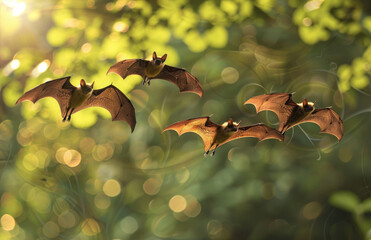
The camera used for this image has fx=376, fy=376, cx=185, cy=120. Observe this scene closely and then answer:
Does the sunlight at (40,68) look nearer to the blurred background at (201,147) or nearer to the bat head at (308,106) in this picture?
the blurred background at (201,147)

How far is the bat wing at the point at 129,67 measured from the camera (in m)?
3.03

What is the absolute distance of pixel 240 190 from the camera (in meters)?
5.24

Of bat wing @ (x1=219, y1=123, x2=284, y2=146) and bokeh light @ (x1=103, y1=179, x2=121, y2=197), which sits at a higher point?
bat wing @ (x1=219, y1=123, x2=284, y2=146)

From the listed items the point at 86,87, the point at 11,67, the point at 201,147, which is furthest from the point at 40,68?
the point at 201,147

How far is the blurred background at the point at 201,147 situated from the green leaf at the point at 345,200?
1 centimetres

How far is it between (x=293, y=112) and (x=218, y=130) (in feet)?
2.25

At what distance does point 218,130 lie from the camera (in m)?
3.01

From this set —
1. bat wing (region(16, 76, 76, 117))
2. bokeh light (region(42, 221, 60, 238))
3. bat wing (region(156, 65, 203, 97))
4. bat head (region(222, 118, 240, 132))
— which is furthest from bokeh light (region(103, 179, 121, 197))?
bat head (region(222, 118, 240, 132))

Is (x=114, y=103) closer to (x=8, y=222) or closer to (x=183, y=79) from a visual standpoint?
(x=183, y=79)

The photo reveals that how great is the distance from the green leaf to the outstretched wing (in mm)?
3515

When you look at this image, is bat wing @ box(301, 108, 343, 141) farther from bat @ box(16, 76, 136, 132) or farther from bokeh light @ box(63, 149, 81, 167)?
bokeh light @ box(63, 149, 81, 167)

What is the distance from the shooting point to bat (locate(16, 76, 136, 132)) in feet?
9.36

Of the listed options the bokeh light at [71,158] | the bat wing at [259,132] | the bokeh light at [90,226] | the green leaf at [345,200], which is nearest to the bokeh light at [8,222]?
the bokeh light at [90,226]

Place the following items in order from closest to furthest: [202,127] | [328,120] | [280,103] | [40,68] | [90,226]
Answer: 1. [202,127]
2. [280,103]
3. [328,120]
4. [40,68]
5. [90,226]
